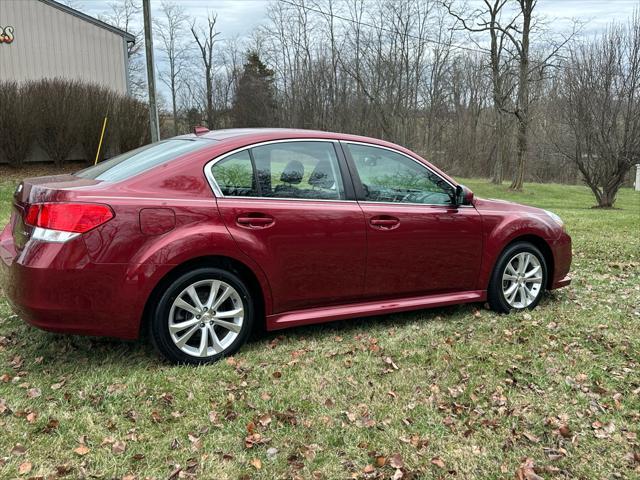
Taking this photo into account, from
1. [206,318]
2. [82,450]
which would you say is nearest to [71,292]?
[206,318]

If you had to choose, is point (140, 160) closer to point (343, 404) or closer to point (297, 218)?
point (297, 218)

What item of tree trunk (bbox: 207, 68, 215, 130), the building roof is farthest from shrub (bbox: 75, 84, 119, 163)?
tree trunk (bbox: 207, 68, 215, 130)

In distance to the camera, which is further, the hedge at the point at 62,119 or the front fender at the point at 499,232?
the hedge at the point at 62,119

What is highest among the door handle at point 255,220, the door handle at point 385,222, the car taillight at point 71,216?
the car taillight at point 71,216

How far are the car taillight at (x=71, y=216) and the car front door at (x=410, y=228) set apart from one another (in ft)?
6.18

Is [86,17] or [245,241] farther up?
[86,17]

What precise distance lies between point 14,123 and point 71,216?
15.8m

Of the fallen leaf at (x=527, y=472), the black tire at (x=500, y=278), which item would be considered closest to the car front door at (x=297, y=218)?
the black tire at (x=500, y=278)

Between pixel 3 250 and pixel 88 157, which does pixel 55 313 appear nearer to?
pixel 3 250

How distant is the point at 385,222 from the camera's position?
4.22 meters

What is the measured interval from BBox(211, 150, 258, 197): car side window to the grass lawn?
1161mm

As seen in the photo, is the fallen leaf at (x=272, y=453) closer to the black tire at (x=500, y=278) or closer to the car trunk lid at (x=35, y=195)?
the car trunk lid at (x=35, y=195)

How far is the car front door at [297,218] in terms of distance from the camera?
3.74 metres

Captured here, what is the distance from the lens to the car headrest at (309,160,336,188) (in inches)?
162
